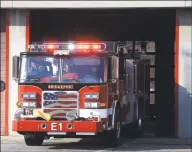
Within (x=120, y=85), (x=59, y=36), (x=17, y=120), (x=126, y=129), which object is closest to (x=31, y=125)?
A: (x=17, y=120)

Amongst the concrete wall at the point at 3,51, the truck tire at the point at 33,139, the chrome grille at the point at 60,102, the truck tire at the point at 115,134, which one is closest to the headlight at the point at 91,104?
the chrome grille at the point at 60,102

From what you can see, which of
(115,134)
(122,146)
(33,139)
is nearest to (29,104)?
(33,139)

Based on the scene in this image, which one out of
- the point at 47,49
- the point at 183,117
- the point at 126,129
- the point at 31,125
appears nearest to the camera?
the point at 31,125

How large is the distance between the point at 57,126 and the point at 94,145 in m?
1.94

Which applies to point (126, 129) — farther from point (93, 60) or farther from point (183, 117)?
point (93, 60)

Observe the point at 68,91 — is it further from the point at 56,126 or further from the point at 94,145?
the point at 94,145

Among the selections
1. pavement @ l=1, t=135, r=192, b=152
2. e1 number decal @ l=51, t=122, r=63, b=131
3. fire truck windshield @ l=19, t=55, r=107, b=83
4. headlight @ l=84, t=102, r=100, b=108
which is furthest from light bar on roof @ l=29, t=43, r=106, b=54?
pavement @ l=1, t=135, r=192, b=152

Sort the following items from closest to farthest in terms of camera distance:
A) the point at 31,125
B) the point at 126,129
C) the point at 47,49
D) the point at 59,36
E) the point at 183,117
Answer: the point at 31,125 < the point at 47,49 < the point at 183,117 < the point at 126,129 < the point at 59,36

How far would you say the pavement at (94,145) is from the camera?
537 inches

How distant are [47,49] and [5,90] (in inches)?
125

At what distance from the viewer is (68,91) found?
1320 centimetres

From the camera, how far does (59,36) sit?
21.7 metres

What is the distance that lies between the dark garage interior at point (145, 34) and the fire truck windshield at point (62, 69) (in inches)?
247

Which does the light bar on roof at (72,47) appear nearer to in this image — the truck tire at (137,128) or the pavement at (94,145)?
the pavement at (94,145)
